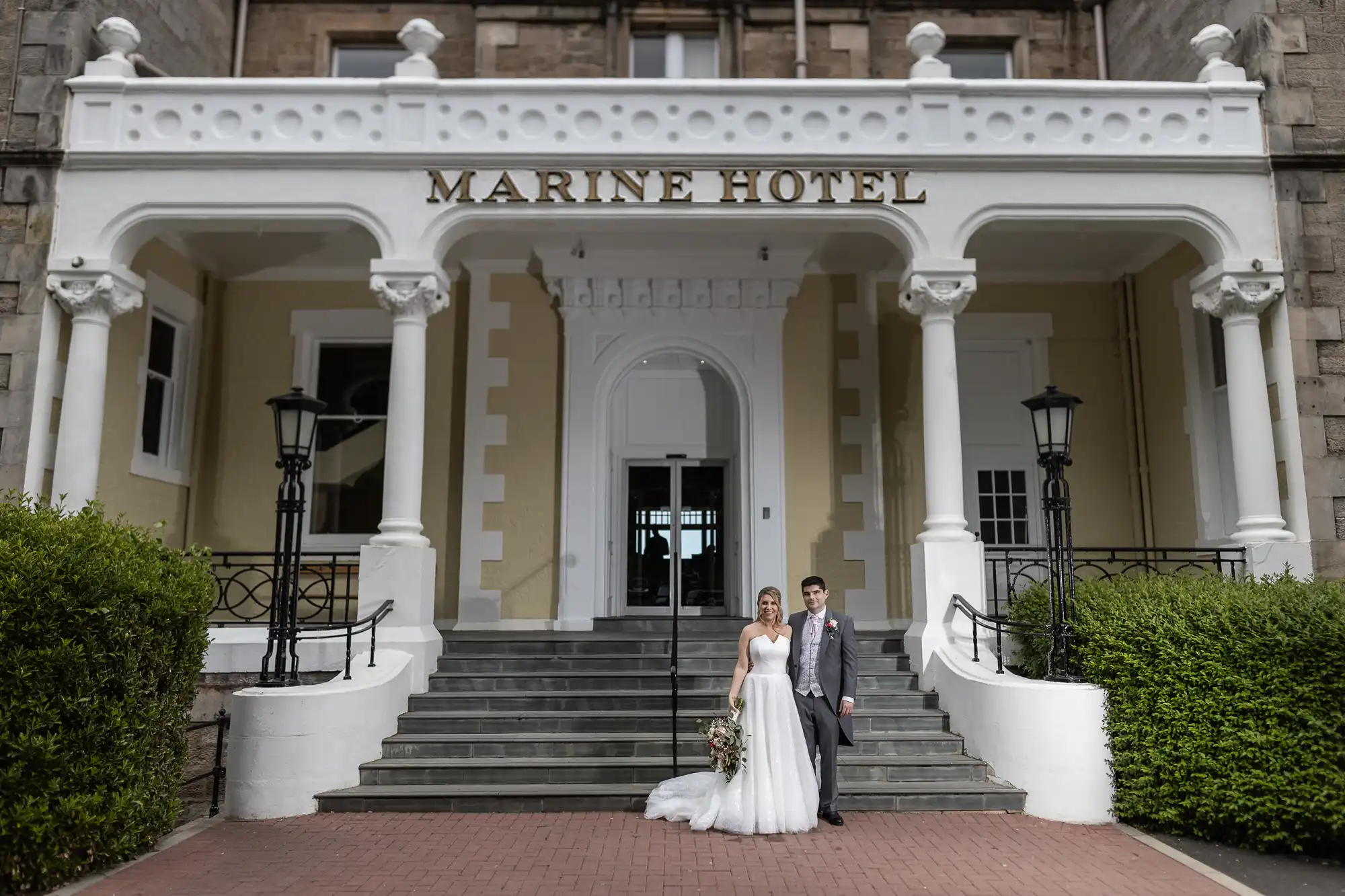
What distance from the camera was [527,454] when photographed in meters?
11.6

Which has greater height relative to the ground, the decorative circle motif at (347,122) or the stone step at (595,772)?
the decorative circle motif at (347,122)

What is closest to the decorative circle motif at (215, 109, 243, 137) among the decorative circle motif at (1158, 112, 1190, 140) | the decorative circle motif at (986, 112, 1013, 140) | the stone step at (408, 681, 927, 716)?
the stone step at (408, 681, 927, 716)

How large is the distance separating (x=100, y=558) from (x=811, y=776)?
4.64 meters

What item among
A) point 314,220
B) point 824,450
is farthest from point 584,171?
point 824,450

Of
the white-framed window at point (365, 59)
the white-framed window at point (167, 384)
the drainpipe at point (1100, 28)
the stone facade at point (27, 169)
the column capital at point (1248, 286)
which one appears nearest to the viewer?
the stone facade at point (27, 169)

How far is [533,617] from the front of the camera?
11.3 m

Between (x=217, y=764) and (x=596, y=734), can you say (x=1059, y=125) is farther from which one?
(x=217, y=764)

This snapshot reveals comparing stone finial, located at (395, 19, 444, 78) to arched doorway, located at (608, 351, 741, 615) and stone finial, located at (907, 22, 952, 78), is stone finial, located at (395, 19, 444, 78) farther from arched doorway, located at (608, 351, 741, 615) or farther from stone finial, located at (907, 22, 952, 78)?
stone finial, located at (907, 22, 952, 78)

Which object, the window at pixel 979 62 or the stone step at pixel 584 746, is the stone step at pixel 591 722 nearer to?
the stone step at pixel 584 746

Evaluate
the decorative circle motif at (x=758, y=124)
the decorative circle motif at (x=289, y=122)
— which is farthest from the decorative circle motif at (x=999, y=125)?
the decorative circle motif at (x=289, y=122)

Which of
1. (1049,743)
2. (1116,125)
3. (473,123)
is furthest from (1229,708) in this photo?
(473,123)

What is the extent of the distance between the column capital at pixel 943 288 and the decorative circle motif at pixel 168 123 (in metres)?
7.43

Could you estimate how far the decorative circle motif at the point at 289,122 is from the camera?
9594mm

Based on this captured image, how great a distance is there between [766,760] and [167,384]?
8.98 meters
